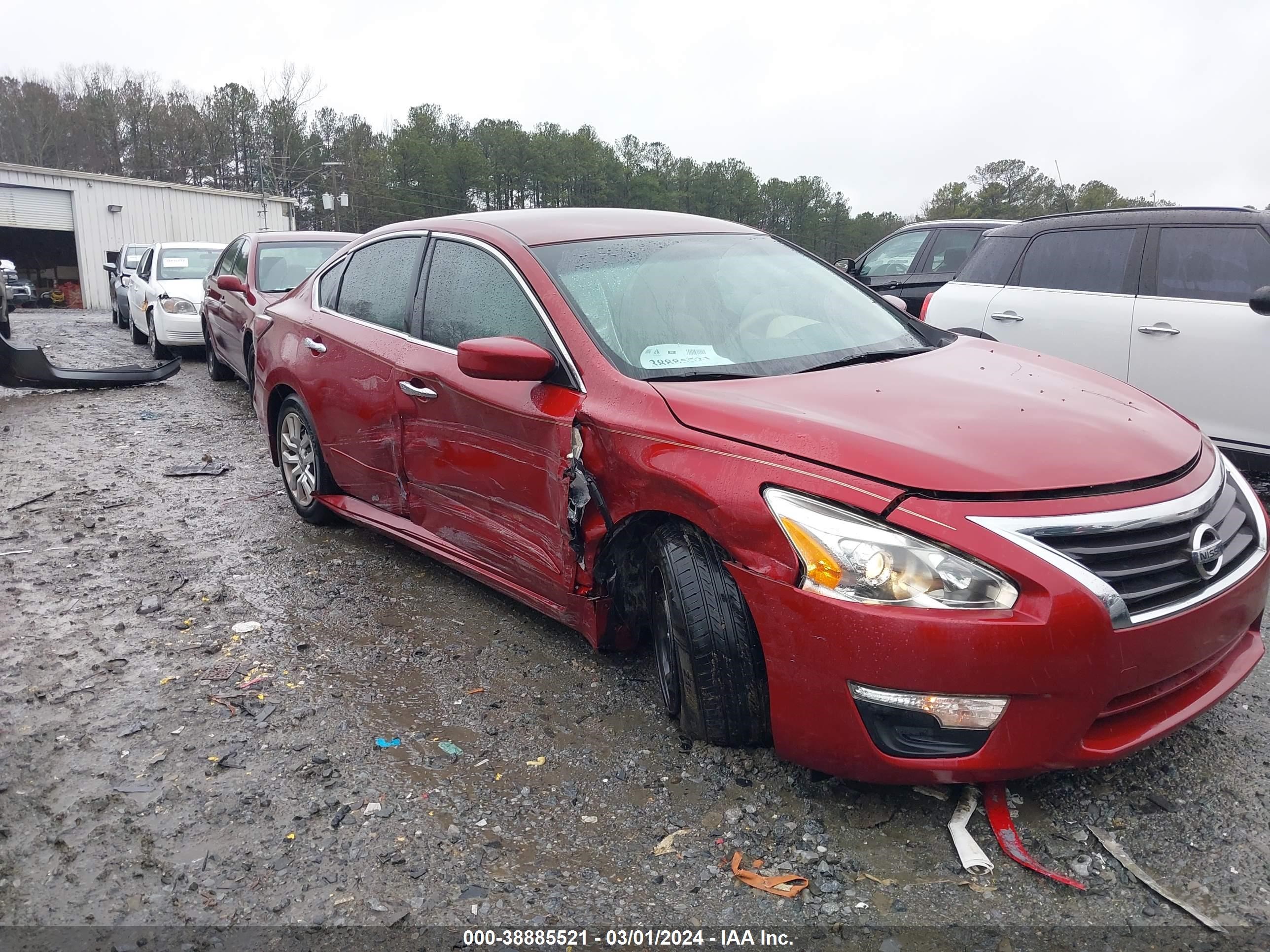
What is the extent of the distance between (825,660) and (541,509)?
1257 mm

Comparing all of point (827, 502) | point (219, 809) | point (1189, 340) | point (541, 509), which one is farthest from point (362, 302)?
point (1189, 340)

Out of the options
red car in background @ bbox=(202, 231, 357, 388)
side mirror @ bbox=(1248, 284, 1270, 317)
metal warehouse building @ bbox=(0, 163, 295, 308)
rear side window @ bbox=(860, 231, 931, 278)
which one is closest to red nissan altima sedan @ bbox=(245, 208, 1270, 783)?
side mirror @ bbox=(1248, 284, 1270, 317)

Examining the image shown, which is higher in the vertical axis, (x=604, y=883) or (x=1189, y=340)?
(x=1189, y=340)

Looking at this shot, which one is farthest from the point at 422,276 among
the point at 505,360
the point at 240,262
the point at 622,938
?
the point at 240,262

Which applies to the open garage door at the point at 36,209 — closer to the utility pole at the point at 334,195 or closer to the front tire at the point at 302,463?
the utility pole at the point at 334,195

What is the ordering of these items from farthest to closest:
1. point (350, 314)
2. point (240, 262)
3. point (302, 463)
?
point (240, 262) → point (302, 463) → point (350, 314)

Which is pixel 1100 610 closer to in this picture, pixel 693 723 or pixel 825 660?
pixel 825 660

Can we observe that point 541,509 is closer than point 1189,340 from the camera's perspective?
Yes

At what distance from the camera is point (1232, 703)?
3.13m

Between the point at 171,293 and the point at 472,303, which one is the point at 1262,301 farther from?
the point at 171,293

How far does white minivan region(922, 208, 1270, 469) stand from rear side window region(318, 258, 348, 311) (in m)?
3.65

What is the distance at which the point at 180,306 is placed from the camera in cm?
1185

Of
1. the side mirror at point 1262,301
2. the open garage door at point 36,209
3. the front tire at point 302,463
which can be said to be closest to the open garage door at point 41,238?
the open garage door at point 36,209

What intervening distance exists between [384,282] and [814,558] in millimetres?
2875
